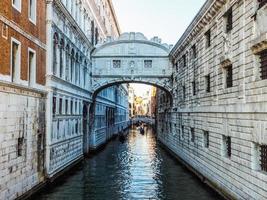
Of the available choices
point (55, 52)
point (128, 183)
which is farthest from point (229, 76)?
point (55, 52)

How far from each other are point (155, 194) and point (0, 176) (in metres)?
6.68

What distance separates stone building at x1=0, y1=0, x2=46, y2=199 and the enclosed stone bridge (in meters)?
13.7

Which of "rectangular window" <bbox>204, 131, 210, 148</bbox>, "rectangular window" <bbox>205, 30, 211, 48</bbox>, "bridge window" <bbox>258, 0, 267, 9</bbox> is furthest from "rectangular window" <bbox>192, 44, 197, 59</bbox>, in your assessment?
"bridge window" <bbox>258, 0, 267, 9</bbox>

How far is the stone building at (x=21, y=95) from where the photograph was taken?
1188 centimetres

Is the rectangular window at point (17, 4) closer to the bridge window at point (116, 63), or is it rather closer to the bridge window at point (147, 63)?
the bridge window at point (116, 63)

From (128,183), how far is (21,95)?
7.18m

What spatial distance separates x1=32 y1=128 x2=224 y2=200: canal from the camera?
50.8 feet

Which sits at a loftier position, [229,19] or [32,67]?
[229,19]

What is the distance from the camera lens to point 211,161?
55.2 ft

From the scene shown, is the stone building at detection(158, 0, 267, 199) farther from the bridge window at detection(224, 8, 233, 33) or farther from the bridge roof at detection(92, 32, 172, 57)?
the bridge roof at detection(92, 32, 172, 57)

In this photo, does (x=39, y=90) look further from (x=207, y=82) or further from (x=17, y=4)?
(x=207, y=82)

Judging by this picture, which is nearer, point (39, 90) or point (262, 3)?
point (262, 3)

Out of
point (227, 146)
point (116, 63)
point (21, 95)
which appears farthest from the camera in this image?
point (116, 63)

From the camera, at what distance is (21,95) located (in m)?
13.5
